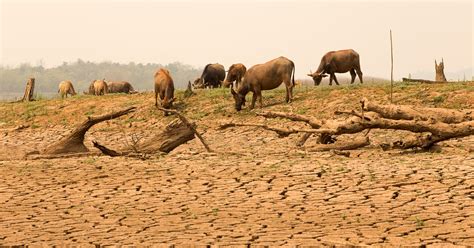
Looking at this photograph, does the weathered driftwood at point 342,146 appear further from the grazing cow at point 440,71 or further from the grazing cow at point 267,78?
the grazing cow at point 440,71

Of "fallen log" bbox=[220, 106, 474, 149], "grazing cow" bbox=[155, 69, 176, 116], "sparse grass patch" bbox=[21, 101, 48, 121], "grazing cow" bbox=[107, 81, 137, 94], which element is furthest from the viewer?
"grazing cow" bbox=[107, 81, 137, 94]

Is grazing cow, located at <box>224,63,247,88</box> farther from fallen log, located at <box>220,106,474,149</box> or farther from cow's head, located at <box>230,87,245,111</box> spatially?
fallen log, located at <box>220,106,474,149</box>

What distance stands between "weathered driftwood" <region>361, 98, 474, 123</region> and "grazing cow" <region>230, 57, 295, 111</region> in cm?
858

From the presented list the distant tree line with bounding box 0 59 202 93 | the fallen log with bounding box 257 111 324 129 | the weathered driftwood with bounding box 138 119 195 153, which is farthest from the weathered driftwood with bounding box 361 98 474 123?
the distant tree line with bounding box 0 59 202 93

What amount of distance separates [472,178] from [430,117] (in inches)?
142

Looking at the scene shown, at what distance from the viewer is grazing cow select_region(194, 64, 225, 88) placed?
3338cm

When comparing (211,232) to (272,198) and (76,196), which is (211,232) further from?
(76,196)

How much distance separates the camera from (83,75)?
423ft

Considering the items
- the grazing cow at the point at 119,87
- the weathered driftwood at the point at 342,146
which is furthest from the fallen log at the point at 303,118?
the grazing cow at the point at 119,87

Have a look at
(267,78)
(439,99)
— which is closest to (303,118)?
(439,99)

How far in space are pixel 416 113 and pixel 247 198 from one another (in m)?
5.38

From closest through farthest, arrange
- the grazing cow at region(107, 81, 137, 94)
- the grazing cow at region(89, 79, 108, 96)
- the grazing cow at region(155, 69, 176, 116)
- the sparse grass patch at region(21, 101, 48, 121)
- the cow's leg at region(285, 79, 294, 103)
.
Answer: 1. the cow's leg at region(285, 79, 294, 103)
2. the grazing cow at region(155, 69, 176, 116)
3. the sparse grass patch at region(21, 101, 48, 121)
4. the grazing cow at region(89, 79, 108, 96)
5. the grazing cow at region(107, 81, 137, 94)

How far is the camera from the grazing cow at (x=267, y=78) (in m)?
23.0

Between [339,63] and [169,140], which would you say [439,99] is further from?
[339,63]
